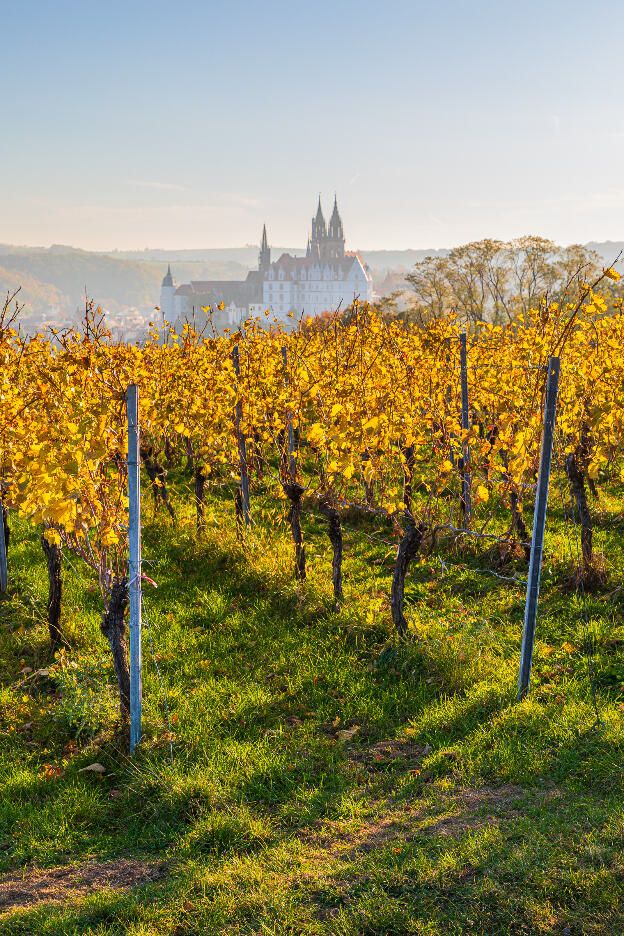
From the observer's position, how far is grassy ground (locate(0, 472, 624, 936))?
9.61ft

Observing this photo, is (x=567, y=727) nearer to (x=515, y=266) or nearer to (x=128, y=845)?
(x=128, y=845)

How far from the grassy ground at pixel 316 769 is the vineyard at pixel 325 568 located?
0.08 feet

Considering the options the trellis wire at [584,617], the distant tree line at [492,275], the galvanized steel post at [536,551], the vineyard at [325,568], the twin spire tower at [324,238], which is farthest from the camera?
the twin spire tower at [324,238]

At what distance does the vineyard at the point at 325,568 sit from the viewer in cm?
396

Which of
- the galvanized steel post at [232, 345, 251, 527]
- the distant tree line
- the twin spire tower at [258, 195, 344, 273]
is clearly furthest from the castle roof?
the galvanized steel post at [232, 345, 251, 527]

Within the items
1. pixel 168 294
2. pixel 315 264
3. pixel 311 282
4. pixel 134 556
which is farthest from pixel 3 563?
pixel 168 294

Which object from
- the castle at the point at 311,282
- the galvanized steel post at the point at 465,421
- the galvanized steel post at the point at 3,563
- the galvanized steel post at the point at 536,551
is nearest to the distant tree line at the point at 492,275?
the galvanized steel post at the point at 465,421

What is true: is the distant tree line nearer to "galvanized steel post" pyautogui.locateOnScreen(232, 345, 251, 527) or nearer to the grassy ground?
"galvanized steel post" pyautogui.locateOnScreen(232, 345, 251, 527)

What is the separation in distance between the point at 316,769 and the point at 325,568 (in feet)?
10.8

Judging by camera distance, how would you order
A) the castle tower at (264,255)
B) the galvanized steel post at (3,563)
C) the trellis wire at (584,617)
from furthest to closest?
the castle tower at (264,255) < the galvanized steel post at (3,563) < the trellis wire at (584,617)

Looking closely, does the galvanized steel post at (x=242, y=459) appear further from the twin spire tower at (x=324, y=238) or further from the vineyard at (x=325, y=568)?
the twin spire tower at (x=324, y=238)

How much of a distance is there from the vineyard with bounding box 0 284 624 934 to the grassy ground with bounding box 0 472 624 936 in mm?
25

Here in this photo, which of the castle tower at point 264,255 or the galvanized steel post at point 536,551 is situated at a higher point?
the castle tower at point 264,255

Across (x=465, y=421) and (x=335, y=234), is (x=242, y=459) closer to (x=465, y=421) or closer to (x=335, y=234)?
(x=465, y=421)
